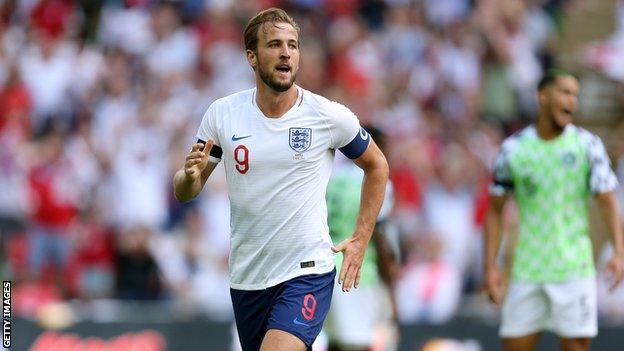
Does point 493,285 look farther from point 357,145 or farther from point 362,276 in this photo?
point 357,145

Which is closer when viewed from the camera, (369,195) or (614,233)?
(369,195)

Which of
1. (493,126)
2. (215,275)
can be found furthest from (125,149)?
(493,126)

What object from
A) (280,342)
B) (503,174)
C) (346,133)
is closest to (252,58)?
(346,133)

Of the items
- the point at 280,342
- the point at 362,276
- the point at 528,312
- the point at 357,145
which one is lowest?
the point at 528,312

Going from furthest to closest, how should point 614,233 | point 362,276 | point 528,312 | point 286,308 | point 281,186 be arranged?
point 362,276, point 528,312, point 614,233, point 281,186, point 286,308

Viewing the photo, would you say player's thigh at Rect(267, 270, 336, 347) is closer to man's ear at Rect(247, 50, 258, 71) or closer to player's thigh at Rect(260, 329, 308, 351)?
player's thigh at Rect(260, 329, 308, 351)

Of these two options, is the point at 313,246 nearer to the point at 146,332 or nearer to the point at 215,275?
the point at 146,332

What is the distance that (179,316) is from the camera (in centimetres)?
1395

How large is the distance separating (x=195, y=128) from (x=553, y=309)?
6.58 meters

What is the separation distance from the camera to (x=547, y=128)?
34.6 ft

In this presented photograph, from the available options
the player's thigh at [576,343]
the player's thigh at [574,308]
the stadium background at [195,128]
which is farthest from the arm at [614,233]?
the stadium background at [195,128]

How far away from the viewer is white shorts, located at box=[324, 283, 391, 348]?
11.2m

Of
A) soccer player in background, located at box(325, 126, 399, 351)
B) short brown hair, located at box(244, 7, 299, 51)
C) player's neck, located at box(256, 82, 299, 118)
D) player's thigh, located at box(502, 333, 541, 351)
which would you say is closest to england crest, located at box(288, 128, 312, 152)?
player's neck, located at box(256, 82, 299, 118)

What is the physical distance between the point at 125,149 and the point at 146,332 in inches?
123
